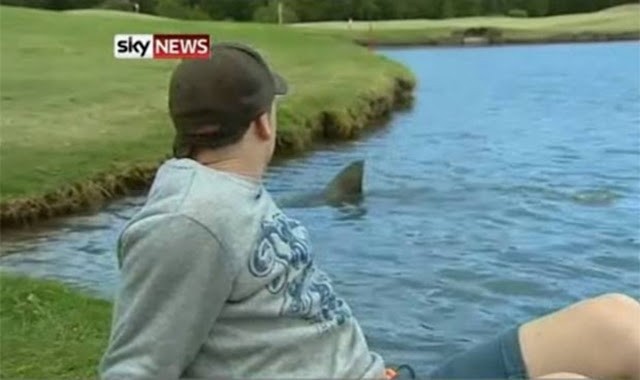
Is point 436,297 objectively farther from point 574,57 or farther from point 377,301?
point 574,57

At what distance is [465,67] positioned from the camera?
40.6 meters

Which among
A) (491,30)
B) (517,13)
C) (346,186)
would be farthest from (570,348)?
(517,13)

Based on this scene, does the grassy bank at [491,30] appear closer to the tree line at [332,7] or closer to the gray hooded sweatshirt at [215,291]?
the tree line at [332,7]

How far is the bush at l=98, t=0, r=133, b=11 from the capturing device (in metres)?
41.3

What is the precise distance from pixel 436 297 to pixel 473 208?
13.2 feet

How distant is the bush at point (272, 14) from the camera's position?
43500mm

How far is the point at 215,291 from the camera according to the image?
232 centimetres

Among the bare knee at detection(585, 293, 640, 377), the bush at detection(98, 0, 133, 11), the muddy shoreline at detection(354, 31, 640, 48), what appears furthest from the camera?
→ the muddy shoreline at detection(354, 31, 640, 48)

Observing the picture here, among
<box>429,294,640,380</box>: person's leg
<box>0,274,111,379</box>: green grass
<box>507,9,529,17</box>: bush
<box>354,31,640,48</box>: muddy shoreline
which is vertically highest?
<box>429,294,640,380</box>: person's leg

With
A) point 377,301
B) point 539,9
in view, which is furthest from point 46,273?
point 539,9

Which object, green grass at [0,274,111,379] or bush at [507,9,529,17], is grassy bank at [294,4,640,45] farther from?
green grass at [0,274,111,379]

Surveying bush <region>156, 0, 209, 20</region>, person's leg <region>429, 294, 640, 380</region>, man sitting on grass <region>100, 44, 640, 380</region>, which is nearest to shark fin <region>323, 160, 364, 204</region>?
person's leg <region>429, 294, 640, 380</region>

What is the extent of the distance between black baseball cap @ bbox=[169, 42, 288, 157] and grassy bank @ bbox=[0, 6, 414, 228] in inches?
343

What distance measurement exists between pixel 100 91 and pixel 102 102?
1.28m
